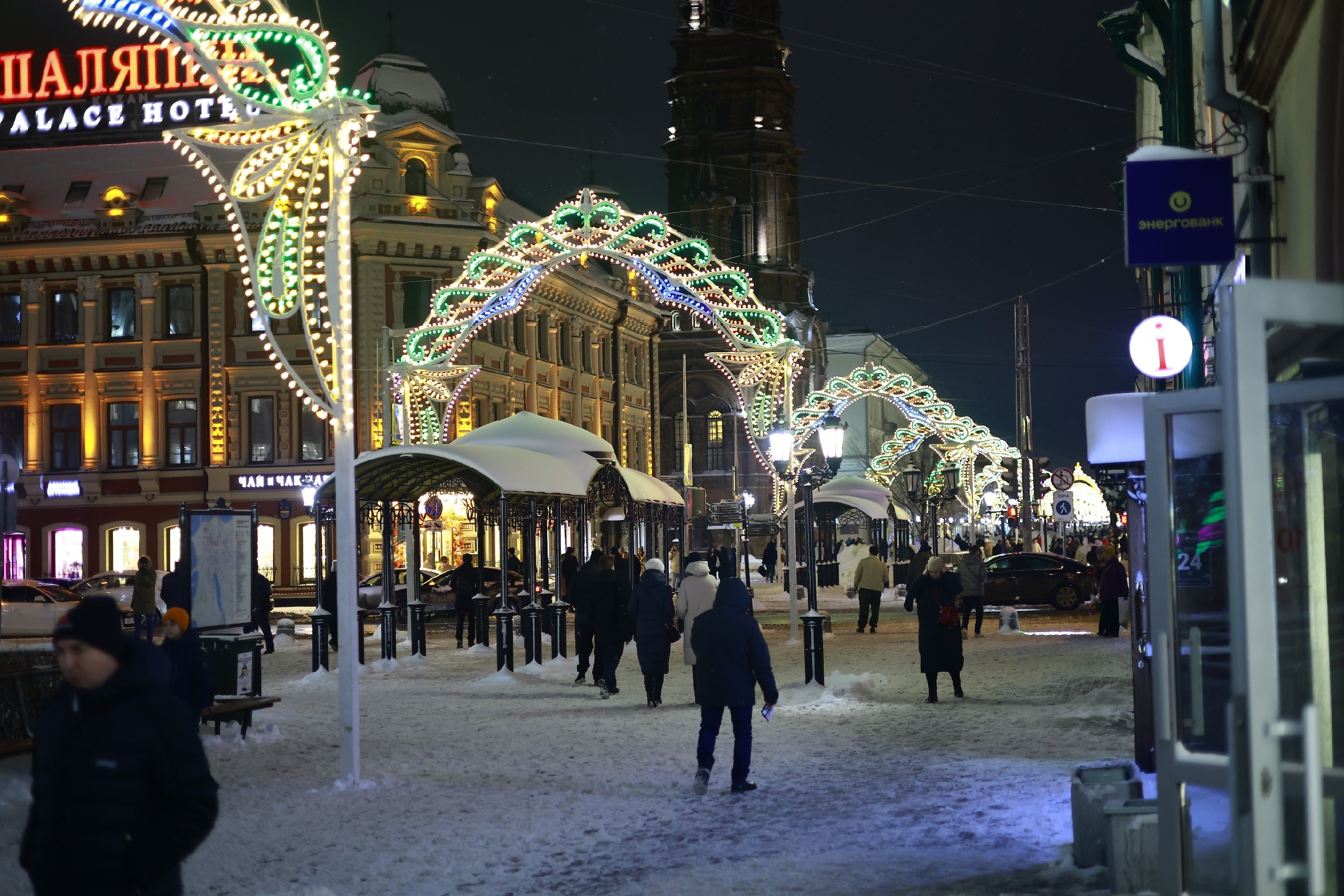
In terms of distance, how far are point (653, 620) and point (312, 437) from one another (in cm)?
3317

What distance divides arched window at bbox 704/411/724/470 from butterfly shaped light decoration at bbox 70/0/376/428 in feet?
236

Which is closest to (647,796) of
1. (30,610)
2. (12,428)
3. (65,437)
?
(30,610)

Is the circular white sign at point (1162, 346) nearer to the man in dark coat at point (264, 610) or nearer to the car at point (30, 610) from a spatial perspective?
the man in dark coat at point (264, 610)

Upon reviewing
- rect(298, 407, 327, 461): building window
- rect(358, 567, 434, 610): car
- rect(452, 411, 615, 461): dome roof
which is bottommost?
rect(358, 567, 434, 610): car

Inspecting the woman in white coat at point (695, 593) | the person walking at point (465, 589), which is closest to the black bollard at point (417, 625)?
the person walking at point (465, 589)

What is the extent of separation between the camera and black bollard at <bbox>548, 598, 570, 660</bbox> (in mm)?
23484

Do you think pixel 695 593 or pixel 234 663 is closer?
pixel 234 663

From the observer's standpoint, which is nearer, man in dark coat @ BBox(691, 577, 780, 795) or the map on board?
man in dark coat @ BBox(691, 577, 780, 795)

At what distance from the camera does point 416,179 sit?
49031 mm

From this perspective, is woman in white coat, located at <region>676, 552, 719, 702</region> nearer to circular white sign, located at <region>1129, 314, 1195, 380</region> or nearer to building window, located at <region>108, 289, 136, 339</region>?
circular white sign, located at <region>1129, 314, 1195, 380</region>

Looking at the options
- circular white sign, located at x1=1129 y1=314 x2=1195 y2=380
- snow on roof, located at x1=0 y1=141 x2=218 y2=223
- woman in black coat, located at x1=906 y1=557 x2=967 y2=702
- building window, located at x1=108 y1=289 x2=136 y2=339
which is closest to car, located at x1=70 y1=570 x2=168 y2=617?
building window, located at x1=108 y1=289 x2=136 y2=339

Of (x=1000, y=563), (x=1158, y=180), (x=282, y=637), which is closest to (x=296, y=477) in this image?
(x=282, y=637)

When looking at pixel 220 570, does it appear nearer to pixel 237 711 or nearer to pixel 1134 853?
pixel 237 711

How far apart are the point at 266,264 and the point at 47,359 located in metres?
39.4
